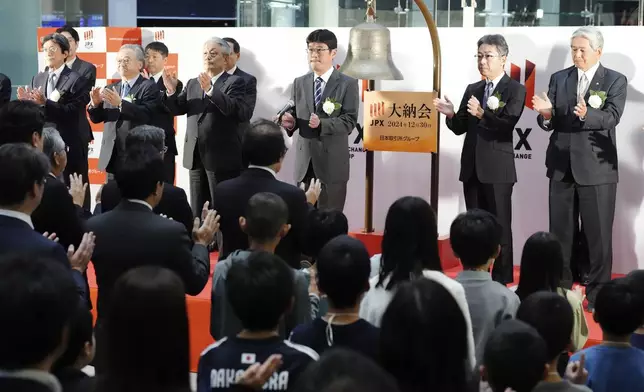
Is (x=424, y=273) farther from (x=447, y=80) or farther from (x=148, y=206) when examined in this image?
(x=447, y=80)

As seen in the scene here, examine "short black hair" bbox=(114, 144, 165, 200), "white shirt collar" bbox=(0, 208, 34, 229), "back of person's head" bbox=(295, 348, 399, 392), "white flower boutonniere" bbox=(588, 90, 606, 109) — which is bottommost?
"back of person's head" bbox=(295, 348, 399, 392)

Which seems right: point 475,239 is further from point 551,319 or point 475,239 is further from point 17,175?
point 17,175

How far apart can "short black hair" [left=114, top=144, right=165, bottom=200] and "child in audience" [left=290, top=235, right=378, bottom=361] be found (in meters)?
0.79

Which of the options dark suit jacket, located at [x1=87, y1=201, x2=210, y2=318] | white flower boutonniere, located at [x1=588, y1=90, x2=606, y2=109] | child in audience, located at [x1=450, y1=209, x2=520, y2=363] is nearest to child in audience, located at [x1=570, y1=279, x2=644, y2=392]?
child in audience, located at [x1=450, y1=209, x2=520, y2=363]

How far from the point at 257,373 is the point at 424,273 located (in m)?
0.88

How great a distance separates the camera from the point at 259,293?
7.01ft

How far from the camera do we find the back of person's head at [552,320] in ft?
7.84

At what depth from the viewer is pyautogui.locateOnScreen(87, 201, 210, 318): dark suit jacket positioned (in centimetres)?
293

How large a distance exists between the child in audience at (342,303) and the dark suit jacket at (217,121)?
3.49 m

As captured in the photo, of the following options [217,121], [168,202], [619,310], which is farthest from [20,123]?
[217,121]

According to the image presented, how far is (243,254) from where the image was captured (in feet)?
9.80

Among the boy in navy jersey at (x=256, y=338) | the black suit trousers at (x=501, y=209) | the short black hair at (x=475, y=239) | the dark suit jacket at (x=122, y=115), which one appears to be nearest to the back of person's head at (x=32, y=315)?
the boy in navy jersey at (x=256, y=338)

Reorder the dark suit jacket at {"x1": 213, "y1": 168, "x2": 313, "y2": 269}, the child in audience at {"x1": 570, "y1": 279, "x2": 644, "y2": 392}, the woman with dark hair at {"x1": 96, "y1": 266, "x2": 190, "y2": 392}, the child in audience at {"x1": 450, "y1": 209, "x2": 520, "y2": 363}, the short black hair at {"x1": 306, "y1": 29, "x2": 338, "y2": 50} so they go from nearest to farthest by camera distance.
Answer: the woman with dark hair at {"x1": 96, "y1": 266, "x2": 190, "y2": 392} → the child in audience at {"x1": 570, "y1": 279, "x2": 644, "y2": 392} → the child in audience at {"x1": 450, "y1": 209, "x2": 520, "y2": 363} → the dark suit jacket at {"x1": 213, "y1": 168, "x2": 313, "y2": 269} → the short black hair at {"x1": 306, "y1": 29, "x2": 338, "y2": 50}

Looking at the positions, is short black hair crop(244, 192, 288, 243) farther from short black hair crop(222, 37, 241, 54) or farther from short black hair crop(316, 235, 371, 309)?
short black hair crop(222, 37, 241, 54)
